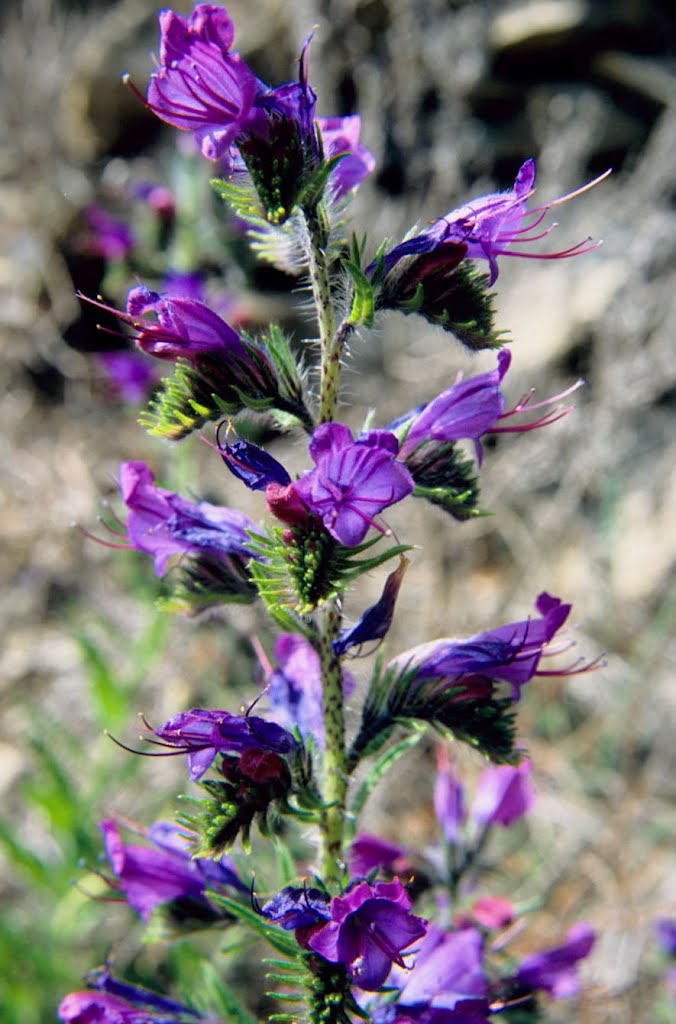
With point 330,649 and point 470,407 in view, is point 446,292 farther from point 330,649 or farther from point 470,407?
point 330,649

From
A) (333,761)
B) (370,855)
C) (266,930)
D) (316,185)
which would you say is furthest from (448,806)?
(316,185)

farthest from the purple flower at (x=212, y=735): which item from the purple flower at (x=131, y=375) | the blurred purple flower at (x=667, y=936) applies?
the purple flower at (x=131, y=375)

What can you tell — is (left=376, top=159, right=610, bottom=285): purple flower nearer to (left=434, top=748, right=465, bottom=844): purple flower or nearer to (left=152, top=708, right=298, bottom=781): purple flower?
(left=152, top=708, right=298, bottom=781): purple flower

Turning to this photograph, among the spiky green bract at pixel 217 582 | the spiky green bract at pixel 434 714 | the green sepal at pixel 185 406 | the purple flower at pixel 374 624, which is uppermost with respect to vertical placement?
the green sepal at pixel 185 406

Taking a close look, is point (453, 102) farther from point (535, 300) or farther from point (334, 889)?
point (334, 889)

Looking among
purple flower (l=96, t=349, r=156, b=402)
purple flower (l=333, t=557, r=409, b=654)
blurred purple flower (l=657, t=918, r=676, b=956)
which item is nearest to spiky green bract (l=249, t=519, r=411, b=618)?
purple flower (l=333, t=557, r=409, b=654)

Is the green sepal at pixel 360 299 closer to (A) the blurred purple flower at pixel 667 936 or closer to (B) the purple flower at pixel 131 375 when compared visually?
(A) the blurred purple flower at pixel 667 936
